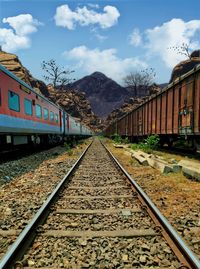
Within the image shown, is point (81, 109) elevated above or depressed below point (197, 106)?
above

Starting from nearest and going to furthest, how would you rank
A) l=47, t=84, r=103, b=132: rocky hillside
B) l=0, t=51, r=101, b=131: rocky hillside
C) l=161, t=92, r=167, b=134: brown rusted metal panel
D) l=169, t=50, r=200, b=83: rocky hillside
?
1. l=161, t=92, r=167, b=134: brown rusted metal panel
2. l=0, t=51, r=101, b=131: rocky hillside
3. l=169, t=50, r=200, b=83: rocky hillside
4. l=47, t=84, r=103, b=132: rocky hillside

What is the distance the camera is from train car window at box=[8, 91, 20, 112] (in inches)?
422

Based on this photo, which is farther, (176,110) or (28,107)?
(176,110)

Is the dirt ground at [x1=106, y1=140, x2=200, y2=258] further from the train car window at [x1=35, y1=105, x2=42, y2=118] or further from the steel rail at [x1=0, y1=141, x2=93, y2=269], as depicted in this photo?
the train car window at [x1=35, y1=105, x2=42, y2=118]

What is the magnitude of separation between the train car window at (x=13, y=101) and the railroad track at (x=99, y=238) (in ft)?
19.7

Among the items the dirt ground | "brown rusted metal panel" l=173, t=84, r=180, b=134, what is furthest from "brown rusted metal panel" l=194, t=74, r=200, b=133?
the dirt ground

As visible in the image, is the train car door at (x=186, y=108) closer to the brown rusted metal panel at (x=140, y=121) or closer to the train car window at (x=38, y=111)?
the train car window at (x=38, y=111)

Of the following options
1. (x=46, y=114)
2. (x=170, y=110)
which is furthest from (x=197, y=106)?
(x=46, y=114)

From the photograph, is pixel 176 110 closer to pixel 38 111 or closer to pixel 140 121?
pixel 38 111

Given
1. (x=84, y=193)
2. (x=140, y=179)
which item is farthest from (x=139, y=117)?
(x=84, y=193)

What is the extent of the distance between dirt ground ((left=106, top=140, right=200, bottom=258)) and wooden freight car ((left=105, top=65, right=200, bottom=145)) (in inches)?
165

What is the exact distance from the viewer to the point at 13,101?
11133 millimetres

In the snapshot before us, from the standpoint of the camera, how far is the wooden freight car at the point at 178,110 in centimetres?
1165

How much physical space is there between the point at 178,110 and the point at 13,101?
7.33 metres
